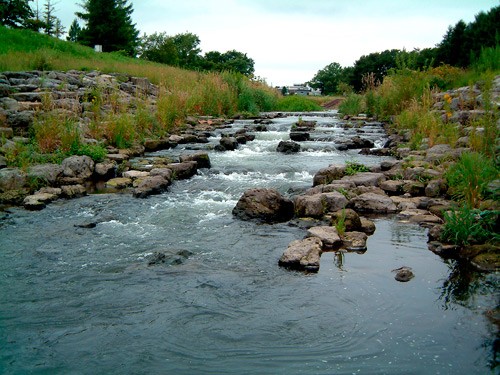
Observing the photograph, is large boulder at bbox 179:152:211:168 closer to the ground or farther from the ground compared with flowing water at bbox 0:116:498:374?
farther from the ground

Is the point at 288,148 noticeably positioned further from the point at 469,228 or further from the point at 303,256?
the point at 303,256

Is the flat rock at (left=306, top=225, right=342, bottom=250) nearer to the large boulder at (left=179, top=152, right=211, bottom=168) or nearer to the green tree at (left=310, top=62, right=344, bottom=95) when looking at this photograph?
the large boulder at (left=179, top=152, right=211, bottom=168)

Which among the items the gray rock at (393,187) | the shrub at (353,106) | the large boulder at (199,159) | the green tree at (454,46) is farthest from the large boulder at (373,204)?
the green tree at (454,46)

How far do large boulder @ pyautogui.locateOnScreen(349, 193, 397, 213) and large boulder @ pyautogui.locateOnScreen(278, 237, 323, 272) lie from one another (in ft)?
6.59

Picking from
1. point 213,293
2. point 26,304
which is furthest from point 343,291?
point 26,304

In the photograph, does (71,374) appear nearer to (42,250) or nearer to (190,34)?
(42,250)

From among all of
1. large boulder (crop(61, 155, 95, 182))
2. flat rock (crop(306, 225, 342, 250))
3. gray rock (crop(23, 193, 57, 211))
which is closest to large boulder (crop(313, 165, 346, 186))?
flat rock (crop(306, 225, 342, 250))

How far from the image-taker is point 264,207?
6.67 m

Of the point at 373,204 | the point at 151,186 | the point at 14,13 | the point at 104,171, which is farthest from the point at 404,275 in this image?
the point at 14,13

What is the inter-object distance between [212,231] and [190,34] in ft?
196

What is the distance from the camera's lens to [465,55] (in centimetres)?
2206

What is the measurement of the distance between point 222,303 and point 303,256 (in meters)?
1.23

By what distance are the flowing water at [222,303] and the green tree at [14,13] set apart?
3494 cm

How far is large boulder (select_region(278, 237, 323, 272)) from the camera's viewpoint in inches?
190
